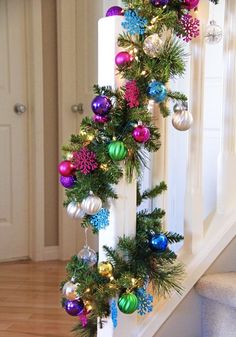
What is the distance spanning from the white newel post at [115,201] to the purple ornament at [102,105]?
0.18 feet

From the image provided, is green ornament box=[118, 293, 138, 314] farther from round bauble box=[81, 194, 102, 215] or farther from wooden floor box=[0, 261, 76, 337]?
wooden floor box=[0, 261, 76, 337]

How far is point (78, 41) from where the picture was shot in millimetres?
2570

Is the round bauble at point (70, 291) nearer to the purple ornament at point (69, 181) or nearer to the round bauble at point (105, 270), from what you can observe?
the round bauble at point (105, 270)

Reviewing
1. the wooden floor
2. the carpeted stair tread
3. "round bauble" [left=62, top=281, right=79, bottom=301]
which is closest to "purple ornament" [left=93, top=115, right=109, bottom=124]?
"round bauble" [left=62, top=281, right=79, bottom=301]

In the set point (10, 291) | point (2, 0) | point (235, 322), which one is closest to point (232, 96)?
point (235, 322)

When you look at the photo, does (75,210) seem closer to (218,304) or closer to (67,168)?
(67,168)

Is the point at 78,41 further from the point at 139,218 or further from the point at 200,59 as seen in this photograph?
the point at 139,218

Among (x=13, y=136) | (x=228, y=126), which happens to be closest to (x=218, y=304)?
(x=228, y=126)

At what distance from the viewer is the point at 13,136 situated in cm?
259

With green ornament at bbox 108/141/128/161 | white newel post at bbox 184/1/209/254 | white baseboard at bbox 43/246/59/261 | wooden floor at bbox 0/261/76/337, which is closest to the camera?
green ornament at bbox 108/141/128/161

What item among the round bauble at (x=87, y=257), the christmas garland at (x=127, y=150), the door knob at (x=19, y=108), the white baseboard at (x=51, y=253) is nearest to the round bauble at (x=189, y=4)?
the christmas garland at (x=127, y=150)

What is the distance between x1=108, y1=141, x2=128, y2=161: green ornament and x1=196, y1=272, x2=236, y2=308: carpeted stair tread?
433 millimetres

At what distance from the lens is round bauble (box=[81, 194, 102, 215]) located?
0.94m

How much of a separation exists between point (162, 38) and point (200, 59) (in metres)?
0.19
